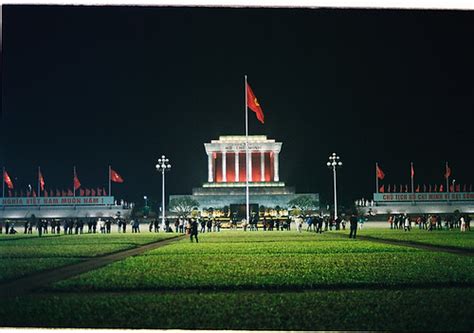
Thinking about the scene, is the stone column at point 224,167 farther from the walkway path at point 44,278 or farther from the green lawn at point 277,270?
the walkway path at point 44,278

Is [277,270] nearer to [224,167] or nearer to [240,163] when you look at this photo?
[224,167]

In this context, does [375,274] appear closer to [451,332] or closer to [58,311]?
[451,332]

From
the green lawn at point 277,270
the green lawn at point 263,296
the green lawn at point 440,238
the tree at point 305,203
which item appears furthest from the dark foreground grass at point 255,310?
the tree at point 305,203

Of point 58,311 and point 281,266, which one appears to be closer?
point 58,311

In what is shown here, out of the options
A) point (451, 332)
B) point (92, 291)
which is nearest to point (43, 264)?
point (92, 291)

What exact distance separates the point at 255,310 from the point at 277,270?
489 cm

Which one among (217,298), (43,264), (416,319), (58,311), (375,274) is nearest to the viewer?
(416,319)

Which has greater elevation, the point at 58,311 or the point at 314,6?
the point at 314,6

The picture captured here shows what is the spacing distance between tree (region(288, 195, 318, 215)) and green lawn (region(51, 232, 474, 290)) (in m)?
51.4

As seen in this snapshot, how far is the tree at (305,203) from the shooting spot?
71.1m

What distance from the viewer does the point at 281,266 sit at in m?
15.1

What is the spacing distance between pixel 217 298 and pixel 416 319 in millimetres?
3828

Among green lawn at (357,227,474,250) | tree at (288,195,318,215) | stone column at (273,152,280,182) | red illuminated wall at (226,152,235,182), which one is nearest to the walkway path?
green lawn at (357,227,474,250)

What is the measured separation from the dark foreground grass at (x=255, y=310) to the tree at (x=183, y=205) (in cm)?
5983
